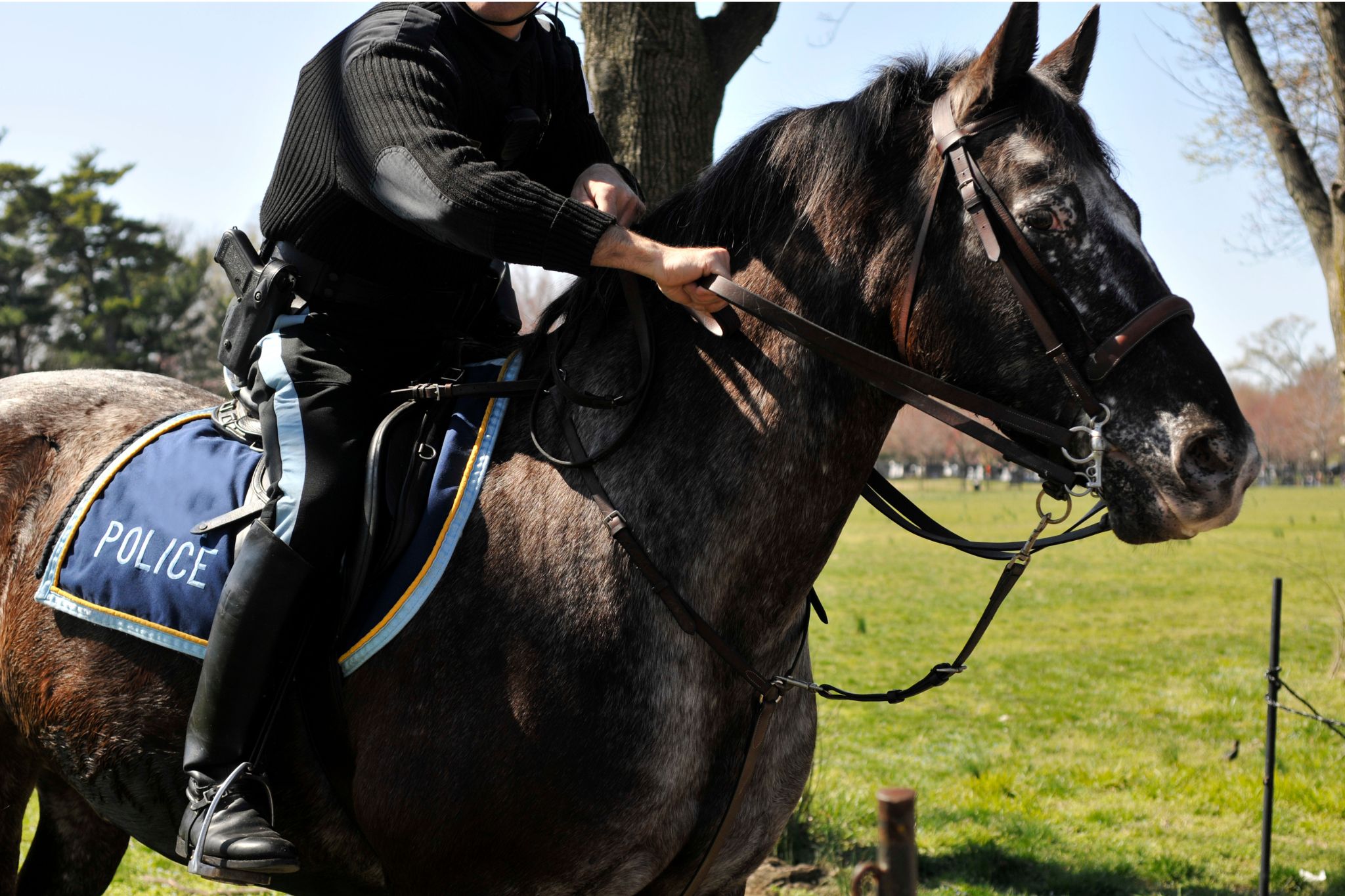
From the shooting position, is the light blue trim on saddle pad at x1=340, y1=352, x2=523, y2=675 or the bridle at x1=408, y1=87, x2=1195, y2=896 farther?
the light blue trim on saddle pad at x1=340, y1=352, x2=523, y2=675

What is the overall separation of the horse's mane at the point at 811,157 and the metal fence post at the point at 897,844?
1.30m

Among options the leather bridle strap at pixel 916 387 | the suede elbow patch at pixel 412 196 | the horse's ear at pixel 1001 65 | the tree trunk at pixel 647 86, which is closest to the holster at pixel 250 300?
the suede elbow patch at pixel 412 196

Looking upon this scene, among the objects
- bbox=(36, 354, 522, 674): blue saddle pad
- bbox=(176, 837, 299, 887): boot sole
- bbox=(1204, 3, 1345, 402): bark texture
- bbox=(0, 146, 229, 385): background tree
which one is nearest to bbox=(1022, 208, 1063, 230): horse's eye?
bbox=(36, 354, 522, 674): blue saddle pad

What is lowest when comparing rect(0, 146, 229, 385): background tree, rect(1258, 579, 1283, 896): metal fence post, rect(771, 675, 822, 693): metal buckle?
rect(1258, 579, 1283, 896): metal fence post

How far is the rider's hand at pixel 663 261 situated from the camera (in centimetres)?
231

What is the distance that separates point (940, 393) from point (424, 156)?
1.25m

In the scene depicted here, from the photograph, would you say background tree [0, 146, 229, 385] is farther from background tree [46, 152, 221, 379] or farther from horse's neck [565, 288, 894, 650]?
horse's neck [565, 288, 894, 650]

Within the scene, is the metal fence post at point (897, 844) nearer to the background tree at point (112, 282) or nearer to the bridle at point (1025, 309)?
the bridle at point (1025, 309)

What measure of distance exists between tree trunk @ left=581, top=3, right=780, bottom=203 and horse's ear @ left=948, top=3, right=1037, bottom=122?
3.26 metres

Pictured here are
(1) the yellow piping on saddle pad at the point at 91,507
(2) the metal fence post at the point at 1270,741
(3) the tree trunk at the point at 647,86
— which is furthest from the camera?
(3) the tree trunk at the point at 647,86

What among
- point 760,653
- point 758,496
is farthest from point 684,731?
point 758,496

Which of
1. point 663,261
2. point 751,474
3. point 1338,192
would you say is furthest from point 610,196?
point 1338,192

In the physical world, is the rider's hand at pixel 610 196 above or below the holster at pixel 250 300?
above

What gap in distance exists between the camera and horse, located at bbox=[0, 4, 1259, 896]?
7.14 ft
